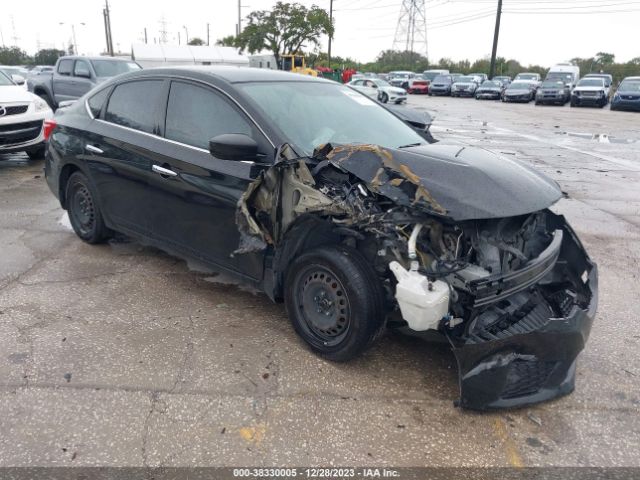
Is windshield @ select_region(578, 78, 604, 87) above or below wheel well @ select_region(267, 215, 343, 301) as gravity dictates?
above

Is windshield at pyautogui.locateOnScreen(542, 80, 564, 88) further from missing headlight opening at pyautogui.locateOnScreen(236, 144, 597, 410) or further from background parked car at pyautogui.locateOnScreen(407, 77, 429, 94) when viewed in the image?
missing headlight opening at pyautogui.locateOnScreen(236, 144, 597, 410)

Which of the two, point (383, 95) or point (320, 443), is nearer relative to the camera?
point (320, 443)

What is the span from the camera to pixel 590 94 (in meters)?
27.1

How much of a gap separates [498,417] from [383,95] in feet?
81.9

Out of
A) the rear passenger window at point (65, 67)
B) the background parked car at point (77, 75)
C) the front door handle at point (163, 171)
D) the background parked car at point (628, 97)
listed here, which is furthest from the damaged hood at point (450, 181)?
the background parked car at point (628, 97)

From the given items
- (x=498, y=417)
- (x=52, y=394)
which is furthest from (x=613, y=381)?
(x=52, y=394)

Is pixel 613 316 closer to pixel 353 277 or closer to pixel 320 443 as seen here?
pixel 353 277

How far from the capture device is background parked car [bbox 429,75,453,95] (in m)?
36.6

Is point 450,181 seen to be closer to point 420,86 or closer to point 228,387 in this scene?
→ point 228,387

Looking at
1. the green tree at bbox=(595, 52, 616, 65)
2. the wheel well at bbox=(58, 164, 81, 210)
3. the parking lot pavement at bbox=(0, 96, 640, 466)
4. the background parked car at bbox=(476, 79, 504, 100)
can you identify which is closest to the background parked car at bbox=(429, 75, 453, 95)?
the background parked car at bbox=(476, 79, 504, 100)

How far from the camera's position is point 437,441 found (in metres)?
2.59

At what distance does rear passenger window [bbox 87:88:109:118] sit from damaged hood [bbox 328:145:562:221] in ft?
8.93

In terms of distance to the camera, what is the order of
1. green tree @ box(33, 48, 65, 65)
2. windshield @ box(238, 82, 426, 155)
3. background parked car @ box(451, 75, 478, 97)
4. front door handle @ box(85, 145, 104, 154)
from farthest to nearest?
1. green tree @ box(33, 48, 65, 65)
2. background parked car @ box(451, 75, 478, 97)
3. front door handle @ box(85, 145, 104, 154)
4. windshield @ box(238, 82, 426, 155)

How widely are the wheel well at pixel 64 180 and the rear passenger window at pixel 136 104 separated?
2.33 feet
